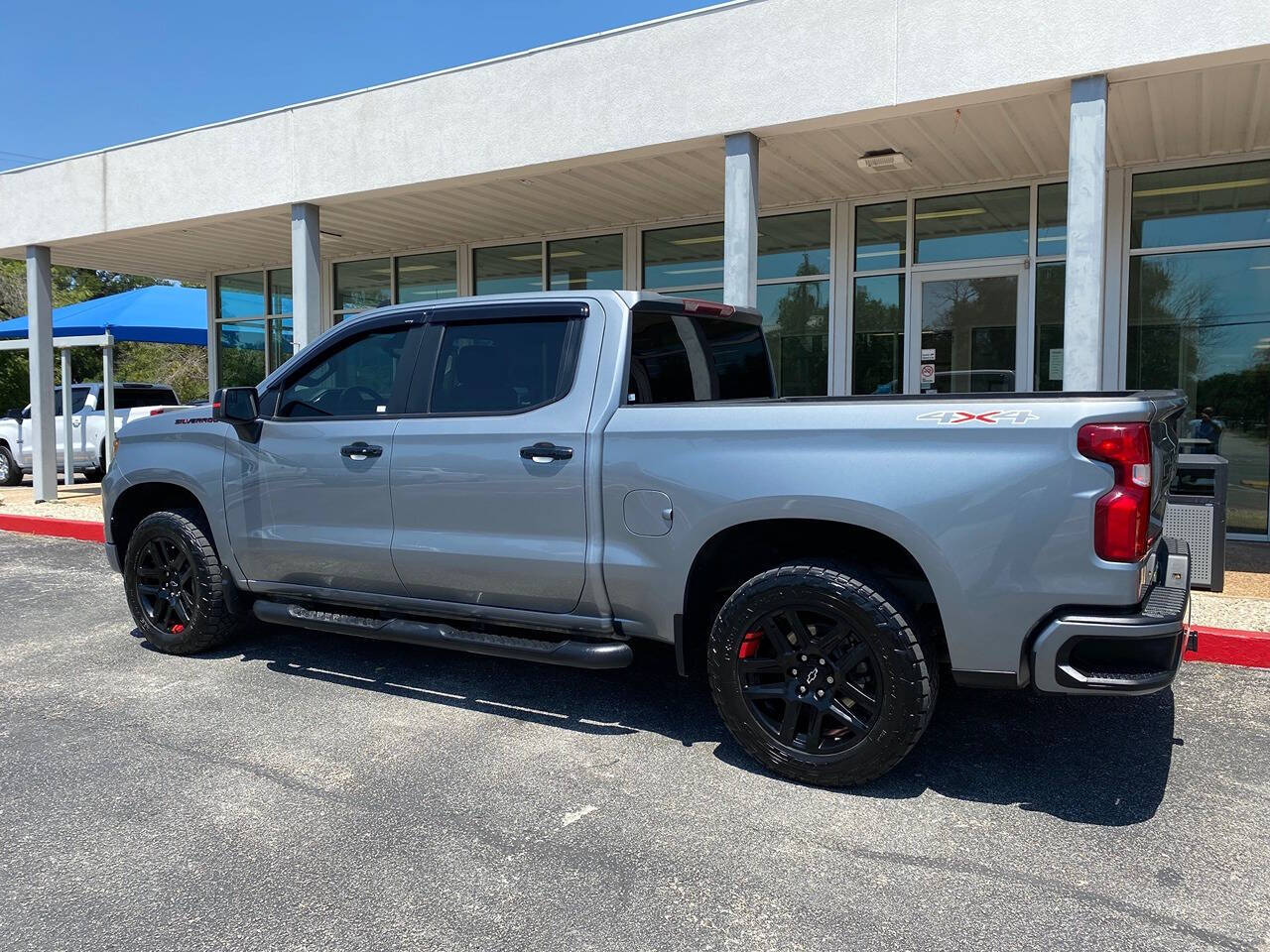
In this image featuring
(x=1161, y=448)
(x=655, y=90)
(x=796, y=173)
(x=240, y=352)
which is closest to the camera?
(x=1161, y=448)

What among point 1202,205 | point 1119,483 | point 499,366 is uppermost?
point 1202,205

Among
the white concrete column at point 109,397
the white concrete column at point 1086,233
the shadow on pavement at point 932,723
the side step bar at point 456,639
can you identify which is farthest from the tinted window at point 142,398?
the white concrete column at point 1086,233

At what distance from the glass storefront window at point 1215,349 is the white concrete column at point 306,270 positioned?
816 cm

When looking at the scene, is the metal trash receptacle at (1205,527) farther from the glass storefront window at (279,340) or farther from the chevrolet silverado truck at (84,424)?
the chevrolet silverado truck at (84,424)

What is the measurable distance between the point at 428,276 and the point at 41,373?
17.2 feet

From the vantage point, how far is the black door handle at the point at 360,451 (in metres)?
4.59

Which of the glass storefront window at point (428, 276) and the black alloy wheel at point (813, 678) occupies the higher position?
the glass storefront window at point (428, 276)

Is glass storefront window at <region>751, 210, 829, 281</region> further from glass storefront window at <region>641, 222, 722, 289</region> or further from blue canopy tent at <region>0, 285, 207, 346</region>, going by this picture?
blue canopy tent at <region>0, 285, 207, 346</region>

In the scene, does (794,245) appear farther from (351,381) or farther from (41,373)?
(41,373)

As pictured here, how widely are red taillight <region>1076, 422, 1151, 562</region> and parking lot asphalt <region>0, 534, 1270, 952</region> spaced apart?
1031mm

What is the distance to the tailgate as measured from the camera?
10.8 feet

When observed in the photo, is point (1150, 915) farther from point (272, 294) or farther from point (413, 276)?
point (272, 294)

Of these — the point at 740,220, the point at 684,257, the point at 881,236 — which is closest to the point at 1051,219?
the point at 881,236

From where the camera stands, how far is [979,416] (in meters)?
3.27
